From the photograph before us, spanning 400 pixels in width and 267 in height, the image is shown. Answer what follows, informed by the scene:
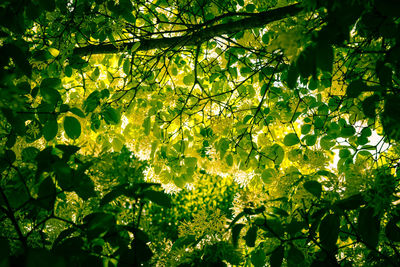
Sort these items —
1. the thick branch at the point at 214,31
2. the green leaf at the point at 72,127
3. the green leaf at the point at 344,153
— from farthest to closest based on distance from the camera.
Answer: the green leaf at the point at 344,153 → the thick branch at the point at 214,31 → the green leaf at the point at 72,127

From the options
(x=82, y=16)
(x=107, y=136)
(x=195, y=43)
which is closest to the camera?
(x=82, y=16)

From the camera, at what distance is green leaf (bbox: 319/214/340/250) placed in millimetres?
780

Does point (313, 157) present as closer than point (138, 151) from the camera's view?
Yes

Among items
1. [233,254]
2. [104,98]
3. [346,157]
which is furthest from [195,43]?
[233,254]

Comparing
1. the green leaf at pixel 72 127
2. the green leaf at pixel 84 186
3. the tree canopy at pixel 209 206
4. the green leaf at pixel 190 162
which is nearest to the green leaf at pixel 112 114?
the tree canopy at pixel 209 206

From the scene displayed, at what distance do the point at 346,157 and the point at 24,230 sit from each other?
1885 mm

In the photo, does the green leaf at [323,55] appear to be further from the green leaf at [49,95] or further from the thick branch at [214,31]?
the green leaf at [49,95]

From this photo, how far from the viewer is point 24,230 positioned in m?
1.05

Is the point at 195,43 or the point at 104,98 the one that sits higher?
the point at 195,43

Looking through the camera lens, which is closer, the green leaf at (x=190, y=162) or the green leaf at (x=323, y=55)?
the green leaf at (x=323, y=55)

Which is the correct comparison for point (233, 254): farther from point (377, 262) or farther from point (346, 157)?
point (346, 157)

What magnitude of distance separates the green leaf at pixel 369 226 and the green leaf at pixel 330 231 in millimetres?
60

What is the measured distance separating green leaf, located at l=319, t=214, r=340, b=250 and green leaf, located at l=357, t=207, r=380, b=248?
0.20 feet

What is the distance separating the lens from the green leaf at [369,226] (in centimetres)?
74
